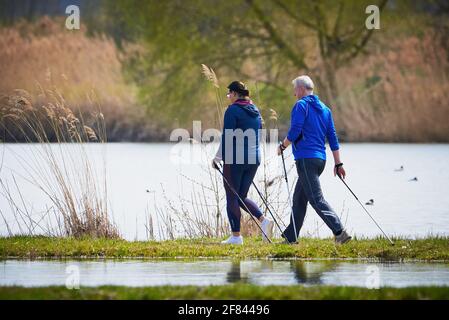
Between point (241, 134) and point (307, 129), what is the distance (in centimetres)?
84

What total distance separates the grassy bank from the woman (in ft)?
1.41

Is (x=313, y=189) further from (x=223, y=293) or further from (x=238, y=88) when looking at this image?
(x=223, y=293)

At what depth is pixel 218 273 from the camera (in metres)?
13.0

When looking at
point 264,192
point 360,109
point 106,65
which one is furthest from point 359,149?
point 264,192

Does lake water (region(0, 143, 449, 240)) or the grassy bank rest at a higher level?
lake water (region(0, 143, 449, 240))

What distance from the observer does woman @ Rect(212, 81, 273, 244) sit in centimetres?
1480

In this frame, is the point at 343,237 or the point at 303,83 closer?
the point at 303,83

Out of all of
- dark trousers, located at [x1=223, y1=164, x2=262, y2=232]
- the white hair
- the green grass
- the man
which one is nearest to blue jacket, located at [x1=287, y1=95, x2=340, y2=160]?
the man

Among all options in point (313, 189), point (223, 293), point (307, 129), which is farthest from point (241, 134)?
point (223, 293)

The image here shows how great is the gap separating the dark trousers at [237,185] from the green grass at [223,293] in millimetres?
3858

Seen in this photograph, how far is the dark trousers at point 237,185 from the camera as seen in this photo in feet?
49.5

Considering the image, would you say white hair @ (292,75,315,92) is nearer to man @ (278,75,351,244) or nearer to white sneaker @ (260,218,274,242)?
man @ (278,75,351,244)
